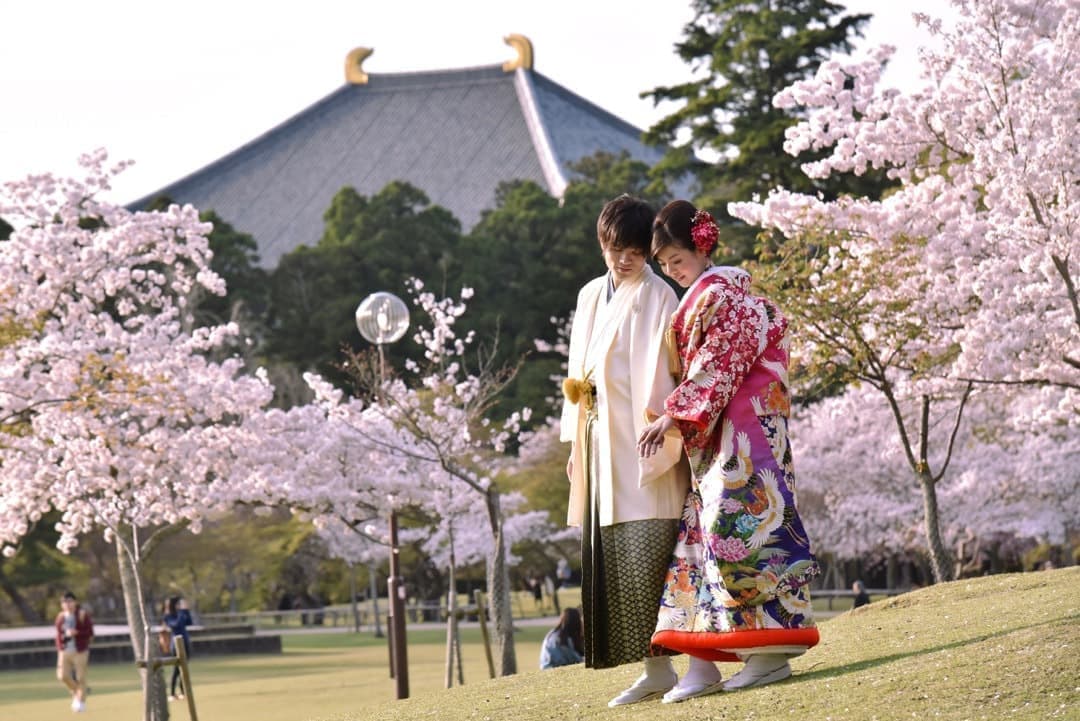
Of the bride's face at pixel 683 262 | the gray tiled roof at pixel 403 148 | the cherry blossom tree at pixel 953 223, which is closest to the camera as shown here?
the bride's face at pixel 683 262

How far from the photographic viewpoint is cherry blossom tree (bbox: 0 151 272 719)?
12789 millimetres

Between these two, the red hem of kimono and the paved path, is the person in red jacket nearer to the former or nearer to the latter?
the paved path

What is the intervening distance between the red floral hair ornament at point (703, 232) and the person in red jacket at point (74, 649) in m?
10.3

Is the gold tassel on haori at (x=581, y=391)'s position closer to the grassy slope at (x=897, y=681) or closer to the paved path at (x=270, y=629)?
the grassy slope at (x=897, y=681)

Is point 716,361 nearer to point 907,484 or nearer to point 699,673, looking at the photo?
point 699,673

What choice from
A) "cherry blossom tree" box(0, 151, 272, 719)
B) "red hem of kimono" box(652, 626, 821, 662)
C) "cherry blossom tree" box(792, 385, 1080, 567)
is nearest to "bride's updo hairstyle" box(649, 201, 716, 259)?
"red hem of kimono" box(652, 626, 821, 662)

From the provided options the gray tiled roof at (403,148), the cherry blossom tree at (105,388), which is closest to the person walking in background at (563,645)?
the cherry blossom tree at (105,388)

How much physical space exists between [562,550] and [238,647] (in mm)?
7017

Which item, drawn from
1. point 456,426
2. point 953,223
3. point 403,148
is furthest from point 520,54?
point 953,223

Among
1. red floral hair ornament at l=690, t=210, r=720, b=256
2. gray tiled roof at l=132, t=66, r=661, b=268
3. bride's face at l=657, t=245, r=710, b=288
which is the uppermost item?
gray tiled roof at l=132, t=66, r=661, b=268

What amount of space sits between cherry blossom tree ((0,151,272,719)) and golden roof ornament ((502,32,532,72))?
3856cm

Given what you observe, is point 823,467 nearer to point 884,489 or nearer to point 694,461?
point 884,489

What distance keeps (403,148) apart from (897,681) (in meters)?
49.3

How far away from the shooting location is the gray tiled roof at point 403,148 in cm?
5028
